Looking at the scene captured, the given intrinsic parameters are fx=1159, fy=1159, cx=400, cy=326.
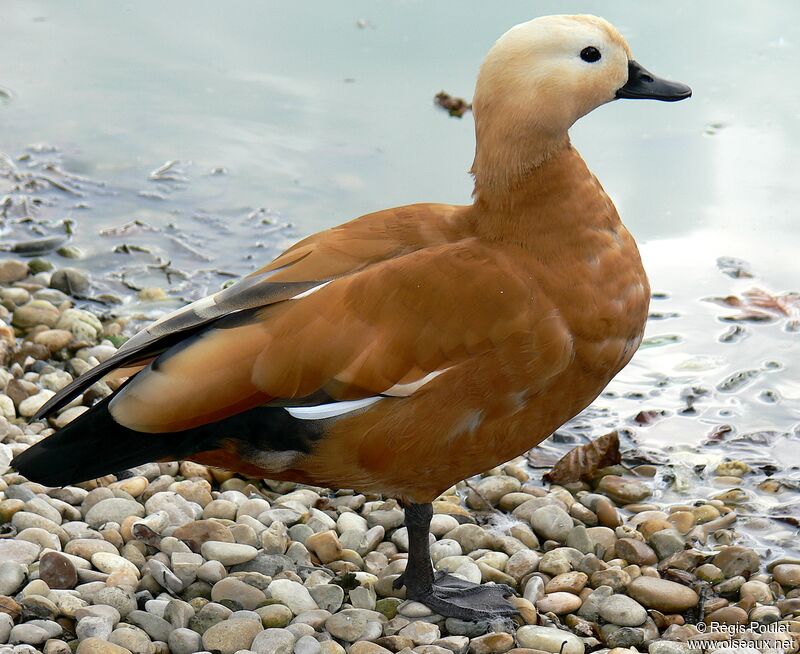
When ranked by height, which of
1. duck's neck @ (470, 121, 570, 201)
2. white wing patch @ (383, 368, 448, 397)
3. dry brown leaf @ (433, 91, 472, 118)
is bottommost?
white wing patch @ (383, 368, 448, 397)

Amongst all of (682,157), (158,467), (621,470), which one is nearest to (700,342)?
(621,470)

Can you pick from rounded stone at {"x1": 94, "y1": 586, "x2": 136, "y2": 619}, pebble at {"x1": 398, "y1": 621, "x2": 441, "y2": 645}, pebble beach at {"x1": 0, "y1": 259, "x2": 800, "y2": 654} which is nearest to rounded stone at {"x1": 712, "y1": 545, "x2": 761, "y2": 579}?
pebble beach at {"x1": 0, "y1": 259, "x2": 800, "y2": 654}

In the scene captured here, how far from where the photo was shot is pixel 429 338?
10.6 feet

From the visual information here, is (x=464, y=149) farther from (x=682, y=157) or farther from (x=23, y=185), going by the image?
(x=23, y=185)

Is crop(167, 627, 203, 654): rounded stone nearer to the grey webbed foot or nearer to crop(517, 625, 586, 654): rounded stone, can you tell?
the grey webbed foot

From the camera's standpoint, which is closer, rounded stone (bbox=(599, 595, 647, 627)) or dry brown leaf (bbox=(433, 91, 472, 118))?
rounded stone (bbox=(599, 595, 647, 627))

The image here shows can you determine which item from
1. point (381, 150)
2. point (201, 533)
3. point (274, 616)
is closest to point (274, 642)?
point (274, 616)

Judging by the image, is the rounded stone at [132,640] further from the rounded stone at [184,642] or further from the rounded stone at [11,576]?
the rounded stone at [11,576]

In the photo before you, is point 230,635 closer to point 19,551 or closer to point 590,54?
point 19,551

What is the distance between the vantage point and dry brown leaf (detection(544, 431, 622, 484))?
4512 millimetres

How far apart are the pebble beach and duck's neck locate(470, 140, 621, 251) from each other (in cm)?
114

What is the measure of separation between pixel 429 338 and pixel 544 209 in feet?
1.77

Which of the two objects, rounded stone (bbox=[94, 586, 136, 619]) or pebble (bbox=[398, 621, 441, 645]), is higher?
rounded stone (bbox=[94, 586, 136, 619])

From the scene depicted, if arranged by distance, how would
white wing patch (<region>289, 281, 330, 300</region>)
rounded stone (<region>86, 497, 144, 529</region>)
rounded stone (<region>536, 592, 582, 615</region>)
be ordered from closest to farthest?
white wing patch (<region>289, 281, 330, 300</region>) < rounded stone (<region>536, 592, 582, 615</region>) < rounded stone (<region>86, 497, 144, 529</region>)
